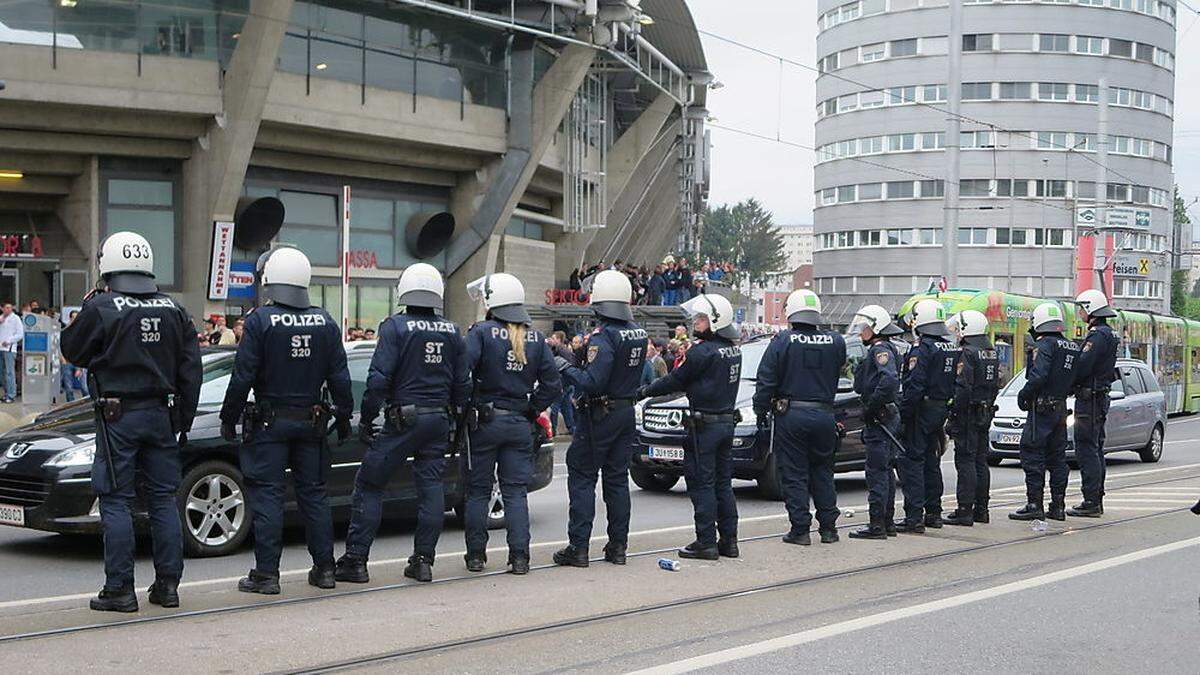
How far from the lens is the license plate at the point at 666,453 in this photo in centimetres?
1360

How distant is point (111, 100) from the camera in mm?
24047

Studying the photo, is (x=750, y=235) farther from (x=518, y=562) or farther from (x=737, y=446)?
(x=518, y=562)

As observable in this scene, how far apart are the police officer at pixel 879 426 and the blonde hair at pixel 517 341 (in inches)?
132

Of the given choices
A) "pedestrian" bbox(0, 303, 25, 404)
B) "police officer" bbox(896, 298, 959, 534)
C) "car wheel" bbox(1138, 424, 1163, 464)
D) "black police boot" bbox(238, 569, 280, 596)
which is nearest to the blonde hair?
"black police boot" bbox(238, 569, 280, 596)

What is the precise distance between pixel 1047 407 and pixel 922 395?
1.62m

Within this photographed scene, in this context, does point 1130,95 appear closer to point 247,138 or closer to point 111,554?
point 247,138

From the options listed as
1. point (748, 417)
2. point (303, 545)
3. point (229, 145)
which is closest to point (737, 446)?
point (748, 417)

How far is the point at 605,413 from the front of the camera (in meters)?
9.27

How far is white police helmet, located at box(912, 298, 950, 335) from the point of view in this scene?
11420 millimetres

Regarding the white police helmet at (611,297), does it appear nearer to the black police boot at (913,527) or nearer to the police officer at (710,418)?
the police officer at (710,418)

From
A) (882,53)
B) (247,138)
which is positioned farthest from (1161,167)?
(247,138)

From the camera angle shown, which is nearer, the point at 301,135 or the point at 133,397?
the point at 133,397

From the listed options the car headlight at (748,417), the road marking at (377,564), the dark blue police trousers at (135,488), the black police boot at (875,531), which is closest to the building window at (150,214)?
the car headlight at (748,417)

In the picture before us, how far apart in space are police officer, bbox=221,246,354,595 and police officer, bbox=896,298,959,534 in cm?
522
